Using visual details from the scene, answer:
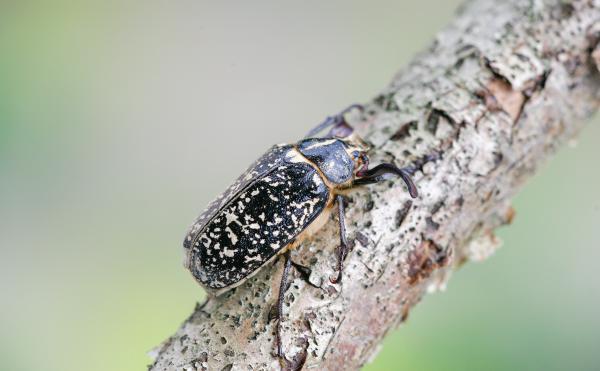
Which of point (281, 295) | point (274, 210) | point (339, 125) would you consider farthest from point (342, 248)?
point (339, 125)

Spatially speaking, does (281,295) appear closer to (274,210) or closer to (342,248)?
(342,248)

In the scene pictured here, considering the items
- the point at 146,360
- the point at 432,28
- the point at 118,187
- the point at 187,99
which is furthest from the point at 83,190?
the point at 432,28

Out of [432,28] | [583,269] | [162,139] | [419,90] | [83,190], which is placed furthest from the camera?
[432,28]

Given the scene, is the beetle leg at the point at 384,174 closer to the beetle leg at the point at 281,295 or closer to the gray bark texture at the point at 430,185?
the gray bark texture at the point at 430,185

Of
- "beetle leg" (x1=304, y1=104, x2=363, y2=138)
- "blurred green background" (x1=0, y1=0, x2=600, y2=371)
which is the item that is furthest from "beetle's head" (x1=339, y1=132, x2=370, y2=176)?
"blurred green background" (x1=0, y1=0, x2=600, y2=371)

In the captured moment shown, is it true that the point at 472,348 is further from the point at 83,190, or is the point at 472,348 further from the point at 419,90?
the point at 83,190

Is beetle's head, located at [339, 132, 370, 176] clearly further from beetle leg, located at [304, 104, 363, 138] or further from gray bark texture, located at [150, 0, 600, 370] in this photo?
beetle leg, located at [304, 104, 363, 138]
